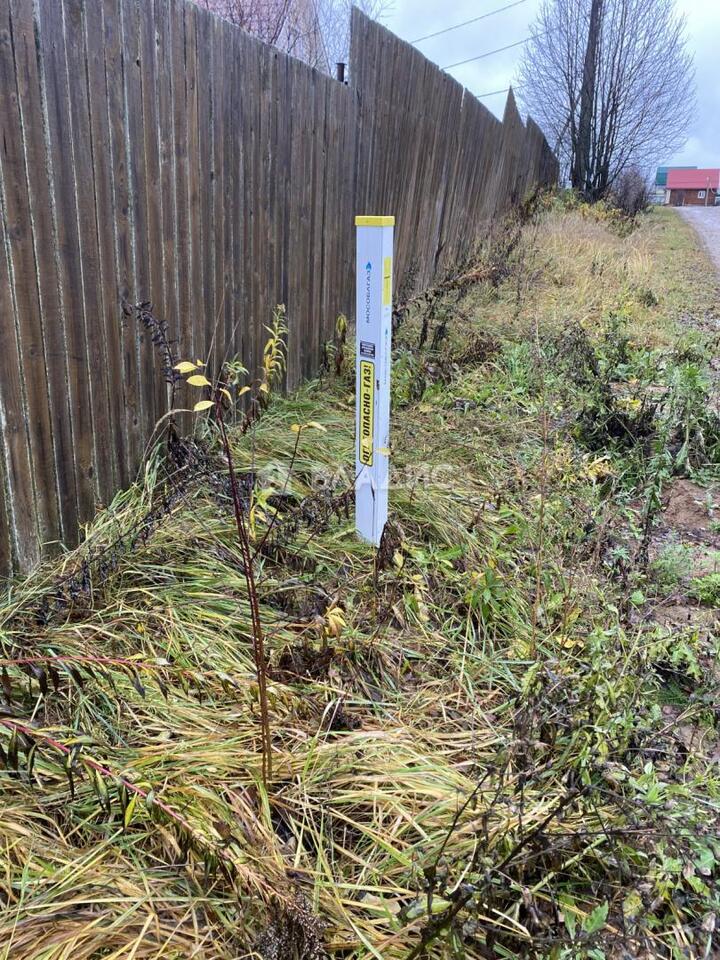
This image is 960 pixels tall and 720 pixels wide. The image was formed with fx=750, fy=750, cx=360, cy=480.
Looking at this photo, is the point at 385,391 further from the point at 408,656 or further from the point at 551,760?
the point at 551,760

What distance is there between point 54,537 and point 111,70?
66.4 inches

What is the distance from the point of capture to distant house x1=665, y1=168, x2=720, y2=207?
78.1 m

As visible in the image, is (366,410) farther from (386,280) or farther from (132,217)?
(132,217)

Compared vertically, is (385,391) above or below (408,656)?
above

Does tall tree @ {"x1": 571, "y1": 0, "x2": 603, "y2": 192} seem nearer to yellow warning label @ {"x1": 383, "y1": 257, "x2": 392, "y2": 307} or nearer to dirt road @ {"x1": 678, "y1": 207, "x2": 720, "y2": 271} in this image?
dirt road @ {"x1": 678, "y1": 207, "x2": 720, "y2": 271}

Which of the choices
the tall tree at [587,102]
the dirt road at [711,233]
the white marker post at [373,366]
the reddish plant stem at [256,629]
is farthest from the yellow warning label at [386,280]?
the tall tree at [587,102]

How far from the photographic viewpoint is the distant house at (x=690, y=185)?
78.1 m

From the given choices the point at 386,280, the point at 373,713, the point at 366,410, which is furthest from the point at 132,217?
the point at 373,713

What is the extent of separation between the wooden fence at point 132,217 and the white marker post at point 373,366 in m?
0.93

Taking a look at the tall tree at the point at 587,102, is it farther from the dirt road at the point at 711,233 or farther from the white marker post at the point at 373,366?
the white marker post at the point at 373,366

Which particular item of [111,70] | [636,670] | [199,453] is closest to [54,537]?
[199,453]

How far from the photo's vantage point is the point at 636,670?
7.40 feet

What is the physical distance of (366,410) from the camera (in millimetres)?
2787

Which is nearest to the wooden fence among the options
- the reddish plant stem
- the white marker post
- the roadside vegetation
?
the roadside vegetation
